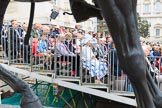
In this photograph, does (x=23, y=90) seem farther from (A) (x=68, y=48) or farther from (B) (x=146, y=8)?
(B) (x=146, y=8)

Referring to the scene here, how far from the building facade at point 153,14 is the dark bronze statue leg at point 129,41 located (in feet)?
260

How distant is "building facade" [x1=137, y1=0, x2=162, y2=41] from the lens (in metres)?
81.7

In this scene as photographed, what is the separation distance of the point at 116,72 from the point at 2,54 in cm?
296

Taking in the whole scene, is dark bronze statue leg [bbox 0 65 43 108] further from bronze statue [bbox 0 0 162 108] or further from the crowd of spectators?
the crowd of spectators

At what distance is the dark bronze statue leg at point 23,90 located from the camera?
3.03 metres

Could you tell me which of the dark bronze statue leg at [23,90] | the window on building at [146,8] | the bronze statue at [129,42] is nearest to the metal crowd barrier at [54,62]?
the dark bronze statue leg at [23,90]

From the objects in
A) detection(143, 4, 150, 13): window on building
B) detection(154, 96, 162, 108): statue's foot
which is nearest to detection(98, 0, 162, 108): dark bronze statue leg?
detection(154, 96, 162, 108): statue's foot

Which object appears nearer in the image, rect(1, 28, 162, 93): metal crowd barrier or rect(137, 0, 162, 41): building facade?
rect(1, 28, 162, 93): metal crowd barrier

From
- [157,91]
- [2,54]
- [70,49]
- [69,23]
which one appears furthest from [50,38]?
[69,23]

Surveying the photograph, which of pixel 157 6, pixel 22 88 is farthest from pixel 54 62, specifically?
pixel 157 6

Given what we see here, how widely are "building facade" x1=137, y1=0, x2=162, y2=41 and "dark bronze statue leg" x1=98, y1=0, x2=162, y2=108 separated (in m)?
79.3

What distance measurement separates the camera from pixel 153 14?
84.9 meters

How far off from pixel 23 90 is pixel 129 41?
1.38m

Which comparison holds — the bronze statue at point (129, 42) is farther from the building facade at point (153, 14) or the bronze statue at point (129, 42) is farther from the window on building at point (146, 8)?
the window on building at point (146, 8)
